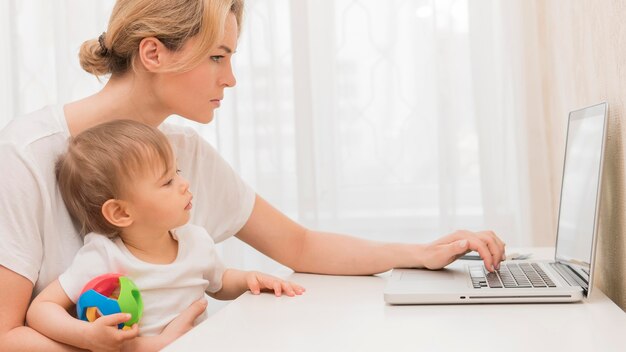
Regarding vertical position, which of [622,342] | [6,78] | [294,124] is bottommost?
[622,342]

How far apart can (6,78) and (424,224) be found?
1567 mm

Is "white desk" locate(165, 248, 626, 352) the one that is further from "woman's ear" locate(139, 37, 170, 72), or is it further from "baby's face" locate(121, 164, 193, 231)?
"woman's ear" locate(139, 37, 170, 72)

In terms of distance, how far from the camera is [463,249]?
129cm

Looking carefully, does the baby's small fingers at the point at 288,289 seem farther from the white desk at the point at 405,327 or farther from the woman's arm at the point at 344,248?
the woman's arm at the point at 344,248

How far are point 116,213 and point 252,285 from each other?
0.85 feet

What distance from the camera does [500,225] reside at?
2.23 meters

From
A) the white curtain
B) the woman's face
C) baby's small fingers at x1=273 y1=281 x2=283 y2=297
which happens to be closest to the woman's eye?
the woman's face

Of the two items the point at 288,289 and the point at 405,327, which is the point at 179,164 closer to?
the point at 288,289

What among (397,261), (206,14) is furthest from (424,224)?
(206,14)

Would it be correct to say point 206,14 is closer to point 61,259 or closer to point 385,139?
point 61,259

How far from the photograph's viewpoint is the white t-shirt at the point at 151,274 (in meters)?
1.13

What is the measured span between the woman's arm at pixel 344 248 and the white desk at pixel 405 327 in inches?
8.8

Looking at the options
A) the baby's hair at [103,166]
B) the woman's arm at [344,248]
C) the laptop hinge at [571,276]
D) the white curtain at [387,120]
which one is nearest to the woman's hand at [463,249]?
the woman's arm at [344,248]

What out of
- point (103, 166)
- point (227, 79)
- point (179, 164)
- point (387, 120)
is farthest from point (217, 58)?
point (387, 120)
